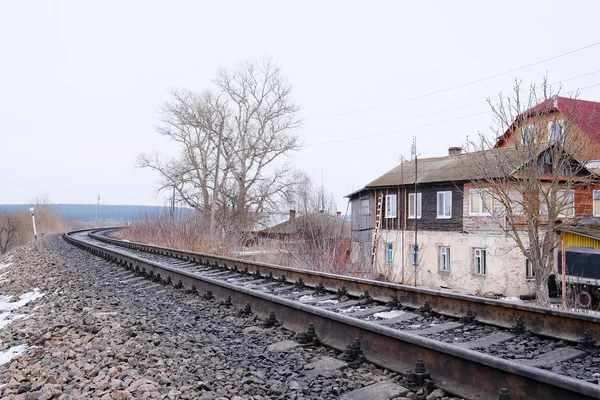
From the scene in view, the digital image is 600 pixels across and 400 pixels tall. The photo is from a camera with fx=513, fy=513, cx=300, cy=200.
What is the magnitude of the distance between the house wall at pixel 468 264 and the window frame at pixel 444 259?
6.6 inches

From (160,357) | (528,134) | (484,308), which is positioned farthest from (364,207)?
(160,357)

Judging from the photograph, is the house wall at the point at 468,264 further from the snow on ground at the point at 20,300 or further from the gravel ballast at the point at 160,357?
the gravel ballast at the point at 160,357

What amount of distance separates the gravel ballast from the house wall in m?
18.6

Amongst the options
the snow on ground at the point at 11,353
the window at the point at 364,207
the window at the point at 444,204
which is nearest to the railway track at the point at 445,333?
the snow on ground at the point at 11,353

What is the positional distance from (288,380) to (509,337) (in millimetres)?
2101

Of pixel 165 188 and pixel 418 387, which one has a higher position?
pixel 165 188

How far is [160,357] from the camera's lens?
4.37 meters

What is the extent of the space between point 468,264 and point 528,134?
14853mm

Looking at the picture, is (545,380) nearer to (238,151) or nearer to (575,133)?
(575,133)

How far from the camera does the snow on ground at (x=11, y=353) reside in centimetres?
499

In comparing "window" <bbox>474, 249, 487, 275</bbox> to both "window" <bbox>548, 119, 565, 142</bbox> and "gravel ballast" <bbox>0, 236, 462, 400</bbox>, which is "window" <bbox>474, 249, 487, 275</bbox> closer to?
"window" <bbox>548, 119, 565, 142</bbox>

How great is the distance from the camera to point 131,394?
3.42m

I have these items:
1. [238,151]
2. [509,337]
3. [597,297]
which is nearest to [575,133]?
[597,297]

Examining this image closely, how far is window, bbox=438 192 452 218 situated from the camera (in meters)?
29.7
